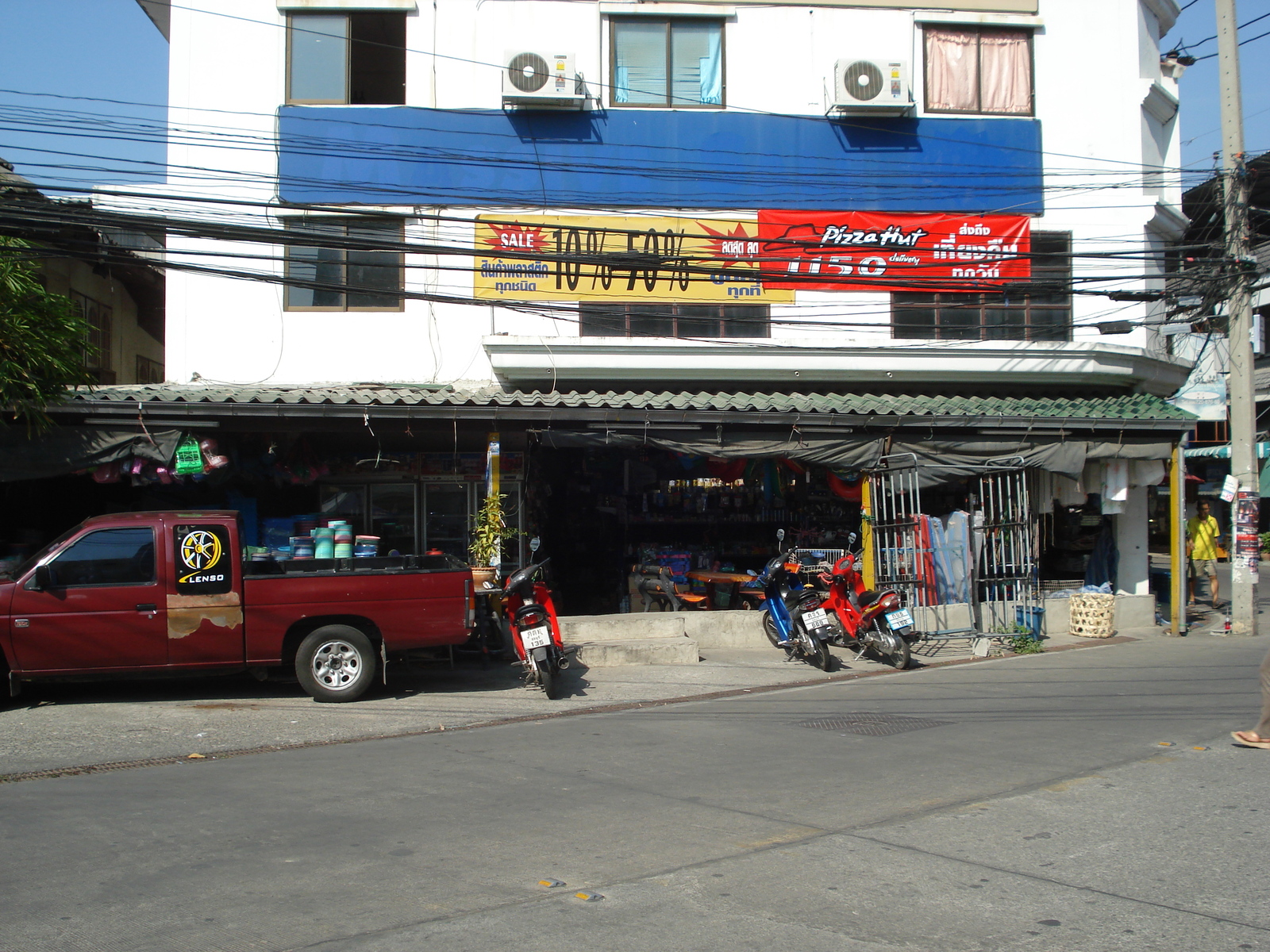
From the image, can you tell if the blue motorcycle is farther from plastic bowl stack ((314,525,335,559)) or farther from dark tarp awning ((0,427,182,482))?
dark tarp awning ((0,427,182,482))

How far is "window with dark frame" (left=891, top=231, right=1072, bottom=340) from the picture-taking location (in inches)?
657

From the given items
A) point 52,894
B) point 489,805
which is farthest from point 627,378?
point 52,894

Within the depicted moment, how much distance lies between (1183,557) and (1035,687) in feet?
18.8

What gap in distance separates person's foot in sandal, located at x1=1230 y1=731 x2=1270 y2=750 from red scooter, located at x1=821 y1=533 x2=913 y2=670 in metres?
4.45

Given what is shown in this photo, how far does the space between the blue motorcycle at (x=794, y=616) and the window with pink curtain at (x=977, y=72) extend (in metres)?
9.18

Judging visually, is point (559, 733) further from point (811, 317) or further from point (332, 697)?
point (811, 317)

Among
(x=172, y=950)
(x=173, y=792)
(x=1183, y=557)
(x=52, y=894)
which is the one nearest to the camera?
(x=172, y=950)

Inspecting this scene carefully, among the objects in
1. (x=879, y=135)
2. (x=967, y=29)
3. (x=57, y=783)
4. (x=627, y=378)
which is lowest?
(x=57, y=783)

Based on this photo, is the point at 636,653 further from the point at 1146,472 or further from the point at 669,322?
the point at 1146,472

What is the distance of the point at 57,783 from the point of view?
7059 millimetres

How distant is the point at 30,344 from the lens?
10727 mm

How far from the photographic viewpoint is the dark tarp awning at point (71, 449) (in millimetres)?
11367

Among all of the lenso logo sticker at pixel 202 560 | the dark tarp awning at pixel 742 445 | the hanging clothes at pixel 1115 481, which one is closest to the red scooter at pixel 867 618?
the dark tarp awning at pixel 742 445

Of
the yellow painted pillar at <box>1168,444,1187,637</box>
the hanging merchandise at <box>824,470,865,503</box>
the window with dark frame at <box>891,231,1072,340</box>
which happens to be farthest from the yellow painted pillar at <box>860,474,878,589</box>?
the yellow painted pillar at <box>1168,444,1187,637</box>
